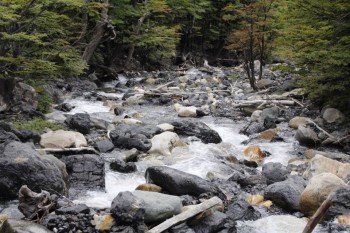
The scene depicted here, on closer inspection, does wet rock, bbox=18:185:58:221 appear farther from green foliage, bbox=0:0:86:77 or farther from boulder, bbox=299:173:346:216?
green foliage, bbox=0:0:86:77

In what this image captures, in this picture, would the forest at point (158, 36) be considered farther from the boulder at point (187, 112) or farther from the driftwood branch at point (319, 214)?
the driftwood branch at point (319, 214)

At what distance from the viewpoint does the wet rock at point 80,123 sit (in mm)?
9430

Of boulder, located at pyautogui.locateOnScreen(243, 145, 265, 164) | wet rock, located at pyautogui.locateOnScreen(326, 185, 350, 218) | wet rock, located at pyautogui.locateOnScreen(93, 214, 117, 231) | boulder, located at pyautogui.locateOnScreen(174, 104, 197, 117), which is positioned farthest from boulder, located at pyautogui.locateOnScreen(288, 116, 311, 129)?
wet rock, located at pyautogui.locateOnScreen(93, 214, 117, 231)

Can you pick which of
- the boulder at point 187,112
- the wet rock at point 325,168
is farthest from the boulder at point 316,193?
the boulder at point 187,112

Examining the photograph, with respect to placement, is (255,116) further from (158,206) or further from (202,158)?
(158,206)

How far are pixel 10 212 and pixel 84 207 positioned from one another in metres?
0.98

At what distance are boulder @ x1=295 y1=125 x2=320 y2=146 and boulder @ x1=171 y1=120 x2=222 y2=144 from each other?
1990mm

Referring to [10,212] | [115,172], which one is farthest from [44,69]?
[10,212]

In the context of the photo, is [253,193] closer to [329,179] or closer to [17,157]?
[329,179]

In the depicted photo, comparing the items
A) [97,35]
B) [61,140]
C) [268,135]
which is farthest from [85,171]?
[97,35]

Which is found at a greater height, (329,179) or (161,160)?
(329,179)

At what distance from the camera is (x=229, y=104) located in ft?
47.2

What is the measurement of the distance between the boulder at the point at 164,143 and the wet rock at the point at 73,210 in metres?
3.53

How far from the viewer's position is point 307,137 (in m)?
9.33
